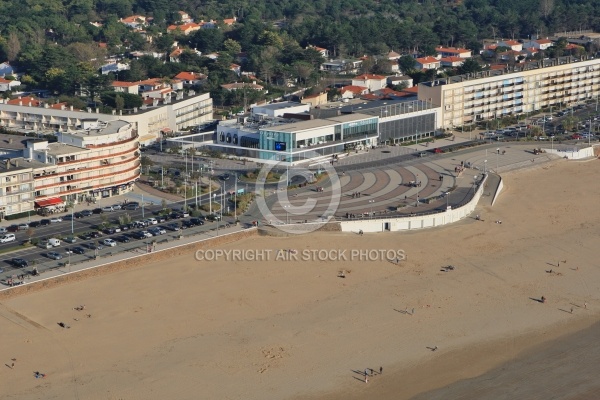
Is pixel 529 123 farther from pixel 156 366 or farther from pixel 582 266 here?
pixel 156 366

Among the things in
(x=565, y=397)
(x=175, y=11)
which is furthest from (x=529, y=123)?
(x=175, y=11)

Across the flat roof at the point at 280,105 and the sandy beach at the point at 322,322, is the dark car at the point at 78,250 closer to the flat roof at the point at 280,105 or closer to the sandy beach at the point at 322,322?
the sandy beach at the point at 322,322

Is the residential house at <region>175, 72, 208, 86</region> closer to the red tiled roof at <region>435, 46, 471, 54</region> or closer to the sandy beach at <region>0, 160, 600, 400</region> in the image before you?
the red tiled roof at <region>435, 46, 471, 54</region>

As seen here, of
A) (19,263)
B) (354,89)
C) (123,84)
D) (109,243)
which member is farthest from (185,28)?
(19,263)

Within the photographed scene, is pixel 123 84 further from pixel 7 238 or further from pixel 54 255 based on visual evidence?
pixel 54 255

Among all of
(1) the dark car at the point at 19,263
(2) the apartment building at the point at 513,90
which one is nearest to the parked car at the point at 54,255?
(1) the dark car at the point at 19,263

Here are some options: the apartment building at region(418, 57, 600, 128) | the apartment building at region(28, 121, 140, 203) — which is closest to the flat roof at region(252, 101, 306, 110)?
the apartment building at region(418, 57, 600, 128)
